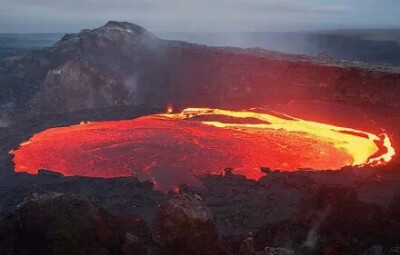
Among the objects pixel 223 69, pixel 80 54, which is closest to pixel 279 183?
pixel 223 69

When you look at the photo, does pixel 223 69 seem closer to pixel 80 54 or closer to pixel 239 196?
pixel 80 54

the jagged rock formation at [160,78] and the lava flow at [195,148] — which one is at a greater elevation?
the jagged rock formation at [160,78]

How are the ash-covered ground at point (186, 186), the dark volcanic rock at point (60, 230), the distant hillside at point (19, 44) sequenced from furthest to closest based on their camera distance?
the distant hillside at point (19, 44)
the ash-covered ground at point (186, 186)
the dark volcanic rock at point (60, 230)

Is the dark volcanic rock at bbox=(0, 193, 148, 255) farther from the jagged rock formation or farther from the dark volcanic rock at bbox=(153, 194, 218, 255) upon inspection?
the jagged rock formation

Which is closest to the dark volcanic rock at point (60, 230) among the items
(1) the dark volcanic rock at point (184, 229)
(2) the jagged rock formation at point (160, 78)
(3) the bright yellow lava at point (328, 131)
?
(1) the dark volcanic rock at point (184, 229)

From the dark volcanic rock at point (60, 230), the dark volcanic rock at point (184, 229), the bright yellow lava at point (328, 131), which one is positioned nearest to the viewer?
the dark volcanic rock at point (60, 230)

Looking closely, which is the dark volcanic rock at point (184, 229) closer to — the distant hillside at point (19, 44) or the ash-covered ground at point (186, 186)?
the ash-covered ground at point (186, 186)
